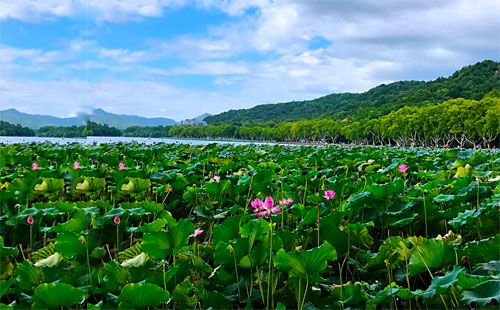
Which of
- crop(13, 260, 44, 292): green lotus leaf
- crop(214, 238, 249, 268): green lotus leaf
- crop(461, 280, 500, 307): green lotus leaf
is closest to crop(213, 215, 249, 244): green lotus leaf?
crop(214, 238, 249, 268): green lotus leaf

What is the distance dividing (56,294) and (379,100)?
80367 millimetres

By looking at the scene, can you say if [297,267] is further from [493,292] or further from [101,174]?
[101,174]

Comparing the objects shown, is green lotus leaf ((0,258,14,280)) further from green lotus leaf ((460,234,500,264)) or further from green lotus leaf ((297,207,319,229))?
green lotus leaf ((460,234,500,264))

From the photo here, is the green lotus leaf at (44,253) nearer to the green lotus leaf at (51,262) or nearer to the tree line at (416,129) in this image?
the green lotus leaf at (51,262)

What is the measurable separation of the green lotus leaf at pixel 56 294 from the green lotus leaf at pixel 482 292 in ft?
3.62

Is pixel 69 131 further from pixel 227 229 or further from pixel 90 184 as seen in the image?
pixel 227 229

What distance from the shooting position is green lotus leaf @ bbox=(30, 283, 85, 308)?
3.61 feet

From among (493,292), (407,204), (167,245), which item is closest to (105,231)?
(167,245)

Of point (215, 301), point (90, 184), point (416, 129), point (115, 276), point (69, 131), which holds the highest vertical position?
point (416, 129)

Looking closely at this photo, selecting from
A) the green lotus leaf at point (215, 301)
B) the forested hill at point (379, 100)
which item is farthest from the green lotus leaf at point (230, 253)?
the forested hill at point (379, 100)

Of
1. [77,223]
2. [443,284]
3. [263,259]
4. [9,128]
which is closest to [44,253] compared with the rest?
[77,223]

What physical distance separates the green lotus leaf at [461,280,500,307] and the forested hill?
158 feet

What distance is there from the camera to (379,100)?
76562 millimetres

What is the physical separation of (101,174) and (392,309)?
286 centimetres
